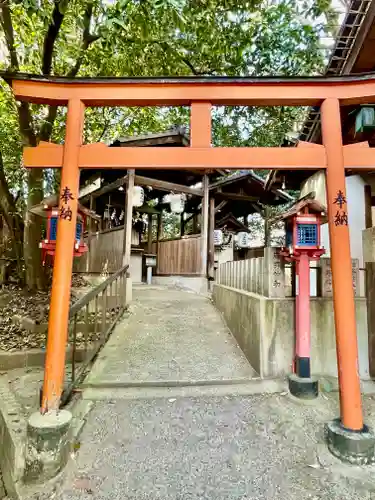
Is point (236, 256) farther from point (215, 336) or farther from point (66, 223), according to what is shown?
point (66, 223)

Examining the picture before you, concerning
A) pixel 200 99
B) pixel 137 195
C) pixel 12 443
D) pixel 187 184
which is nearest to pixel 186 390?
pixel 12 443

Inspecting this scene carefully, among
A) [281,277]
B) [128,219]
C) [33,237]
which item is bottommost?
[281,277]

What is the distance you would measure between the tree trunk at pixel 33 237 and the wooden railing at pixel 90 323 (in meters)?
1.43

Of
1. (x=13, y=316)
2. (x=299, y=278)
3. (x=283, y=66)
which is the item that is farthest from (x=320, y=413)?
(x=283, y=66)

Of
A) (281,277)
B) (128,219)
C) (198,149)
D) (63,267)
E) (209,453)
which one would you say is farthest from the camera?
(128,219)

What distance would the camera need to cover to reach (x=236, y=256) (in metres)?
17.4

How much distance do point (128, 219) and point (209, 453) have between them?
728 cm

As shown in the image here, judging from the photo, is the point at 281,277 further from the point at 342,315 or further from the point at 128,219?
the point at 128,219

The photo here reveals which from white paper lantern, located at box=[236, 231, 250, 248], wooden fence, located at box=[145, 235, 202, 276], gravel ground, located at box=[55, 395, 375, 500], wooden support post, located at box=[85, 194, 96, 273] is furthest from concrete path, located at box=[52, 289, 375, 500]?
white paper lantern, located at box=[236, 231, 250, 248]

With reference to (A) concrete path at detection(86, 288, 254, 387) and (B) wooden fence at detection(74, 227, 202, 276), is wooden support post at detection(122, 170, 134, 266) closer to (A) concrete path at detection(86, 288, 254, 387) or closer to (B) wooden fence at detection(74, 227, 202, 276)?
(B) wooden fence at detection(74, 227, 202, 276)

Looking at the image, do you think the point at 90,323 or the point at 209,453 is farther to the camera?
the point at 90,323

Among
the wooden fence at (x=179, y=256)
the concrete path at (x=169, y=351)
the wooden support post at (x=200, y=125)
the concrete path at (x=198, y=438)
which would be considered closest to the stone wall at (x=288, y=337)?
the concrete path at (x=198, y=438)

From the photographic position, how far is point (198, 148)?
3.71m

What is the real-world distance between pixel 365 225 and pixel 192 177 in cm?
678
